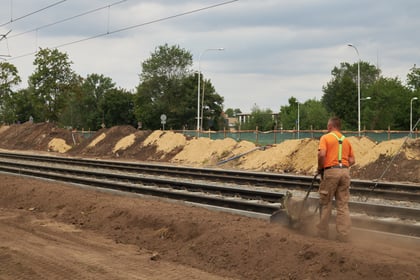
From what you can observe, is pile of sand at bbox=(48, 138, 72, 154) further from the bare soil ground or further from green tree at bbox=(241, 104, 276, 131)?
green tree at bbox=(241, 104, 276, 131)

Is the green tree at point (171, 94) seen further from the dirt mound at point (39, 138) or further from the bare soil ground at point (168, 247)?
the bare soil ground at point (168, 247)

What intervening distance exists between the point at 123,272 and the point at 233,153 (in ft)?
76.7

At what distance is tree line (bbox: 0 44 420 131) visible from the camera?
7231cm

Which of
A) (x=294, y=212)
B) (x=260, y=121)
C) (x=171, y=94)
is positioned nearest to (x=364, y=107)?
(x=260, y=121)

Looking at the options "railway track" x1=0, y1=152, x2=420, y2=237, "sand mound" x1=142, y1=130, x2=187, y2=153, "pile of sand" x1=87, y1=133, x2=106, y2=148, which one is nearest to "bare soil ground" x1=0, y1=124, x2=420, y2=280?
"railway track" x1=0, y1=152, x2=420, y2=237

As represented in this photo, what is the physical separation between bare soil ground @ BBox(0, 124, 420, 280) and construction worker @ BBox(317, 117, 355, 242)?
12.1 inches

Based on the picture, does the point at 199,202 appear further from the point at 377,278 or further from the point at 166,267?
the point at 377,278

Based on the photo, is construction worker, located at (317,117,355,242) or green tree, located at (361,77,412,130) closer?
construction worker, located at (317,117,355,242)

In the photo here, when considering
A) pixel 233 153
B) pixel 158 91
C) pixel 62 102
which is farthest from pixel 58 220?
pixel 158 91

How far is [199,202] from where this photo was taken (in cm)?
1160

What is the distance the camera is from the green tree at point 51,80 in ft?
234

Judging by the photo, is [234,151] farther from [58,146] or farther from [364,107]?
[364,107]

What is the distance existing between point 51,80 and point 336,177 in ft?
229

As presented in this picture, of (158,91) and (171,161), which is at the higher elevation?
(158,91)
